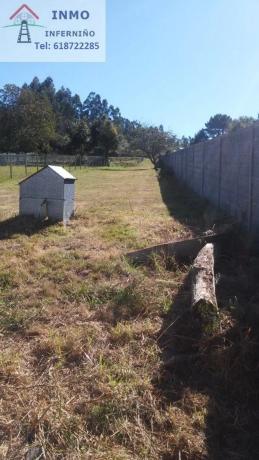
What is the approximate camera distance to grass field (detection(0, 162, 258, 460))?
2.38 meters

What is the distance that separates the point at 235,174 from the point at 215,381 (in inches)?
208

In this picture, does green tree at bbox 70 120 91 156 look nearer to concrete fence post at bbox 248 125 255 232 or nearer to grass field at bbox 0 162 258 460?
concrete fence post at bbox 248 125 255 232

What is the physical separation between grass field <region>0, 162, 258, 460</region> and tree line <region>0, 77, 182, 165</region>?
26.9 m

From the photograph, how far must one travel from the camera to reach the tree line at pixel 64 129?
31250 millimetres

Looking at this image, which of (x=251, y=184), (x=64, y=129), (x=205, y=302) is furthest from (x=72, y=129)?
(x=205, y=302)

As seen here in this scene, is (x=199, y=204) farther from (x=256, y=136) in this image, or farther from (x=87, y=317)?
(x=87, y=317)

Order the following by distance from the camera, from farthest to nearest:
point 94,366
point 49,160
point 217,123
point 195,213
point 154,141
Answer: point 217,123, point 154,141, point 49,160, point 195,213, point 94,366

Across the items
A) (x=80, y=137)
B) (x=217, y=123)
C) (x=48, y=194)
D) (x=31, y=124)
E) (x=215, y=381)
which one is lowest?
(x=215, y=381)

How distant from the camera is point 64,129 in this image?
66438 mm

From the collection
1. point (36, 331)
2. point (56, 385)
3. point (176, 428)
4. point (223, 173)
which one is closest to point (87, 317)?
point (36, 331)

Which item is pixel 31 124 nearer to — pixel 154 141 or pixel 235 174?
pixel 235 174

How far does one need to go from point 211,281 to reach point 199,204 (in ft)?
22.5

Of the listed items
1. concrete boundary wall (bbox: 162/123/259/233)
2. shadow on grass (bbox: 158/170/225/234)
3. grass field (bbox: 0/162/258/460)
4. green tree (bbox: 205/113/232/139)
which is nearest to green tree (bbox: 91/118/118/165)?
green tree (bbox: 205/113/232/139)

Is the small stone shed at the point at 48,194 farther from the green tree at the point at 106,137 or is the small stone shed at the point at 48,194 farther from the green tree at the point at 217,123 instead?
the green tree at the point at 217,123
